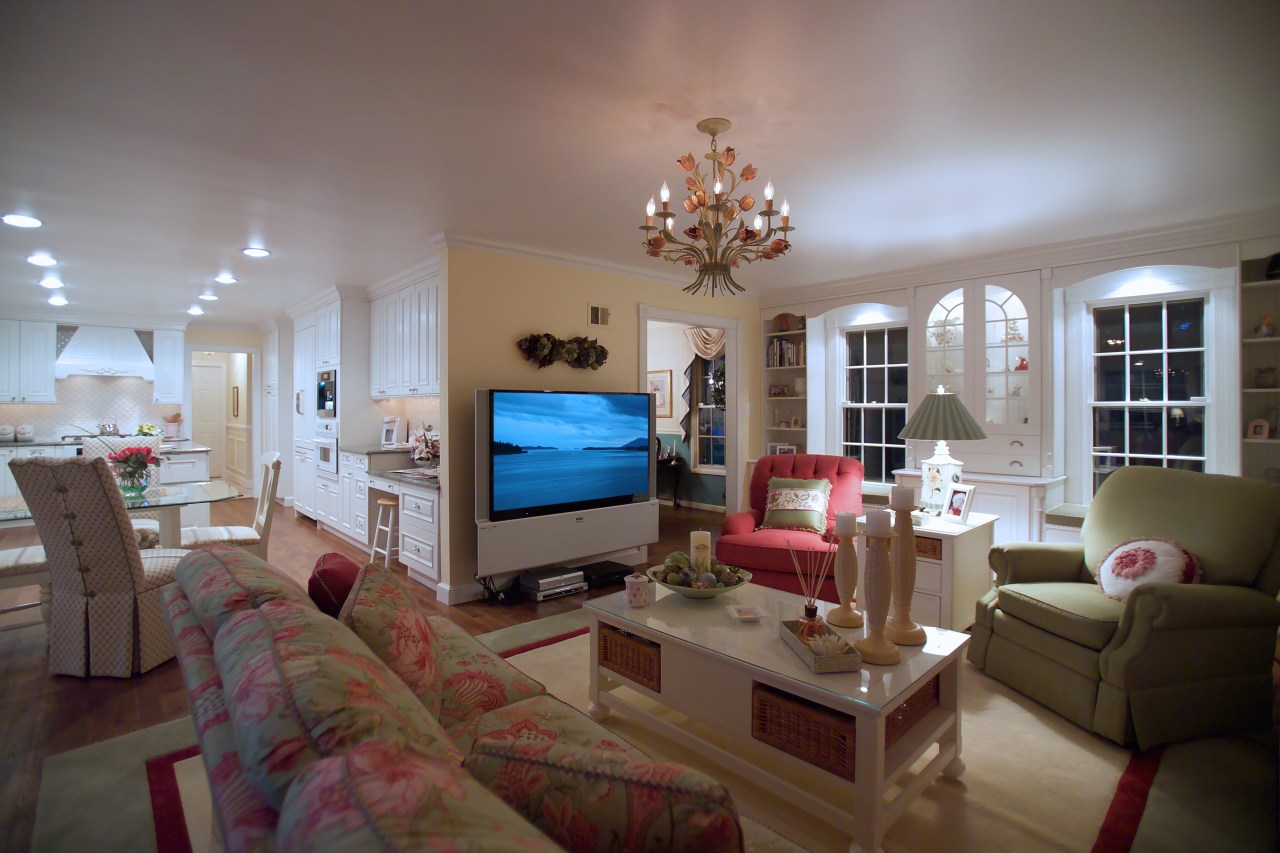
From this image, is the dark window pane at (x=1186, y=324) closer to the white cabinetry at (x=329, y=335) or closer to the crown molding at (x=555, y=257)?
the crown molding at (x=555, y=257)

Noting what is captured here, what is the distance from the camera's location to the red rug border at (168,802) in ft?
6.26

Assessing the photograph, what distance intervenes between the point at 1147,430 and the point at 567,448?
4.08 meters

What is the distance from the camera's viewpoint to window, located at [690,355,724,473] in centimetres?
774

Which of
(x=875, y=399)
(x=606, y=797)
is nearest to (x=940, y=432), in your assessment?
(x=875, y=399)

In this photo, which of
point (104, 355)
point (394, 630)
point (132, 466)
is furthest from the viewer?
point (104, 355)

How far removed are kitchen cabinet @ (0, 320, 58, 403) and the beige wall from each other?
6.08 m

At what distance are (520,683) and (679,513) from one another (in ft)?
18.8

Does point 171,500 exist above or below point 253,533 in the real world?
above

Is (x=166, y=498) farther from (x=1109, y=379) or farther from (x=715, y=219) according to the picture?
(x=1109, y=379)

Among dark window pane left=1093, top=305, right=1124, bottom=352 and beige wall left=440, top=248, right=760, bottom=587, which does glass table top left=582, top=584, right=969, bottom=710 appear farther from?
dark window pane left=1093, top=305, right=1124, bottom=352

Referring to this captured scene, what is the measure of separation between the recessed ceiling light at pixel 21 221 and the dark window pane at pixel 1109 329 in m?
6.98

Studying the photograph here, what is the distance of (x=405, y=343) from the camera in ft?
17.2

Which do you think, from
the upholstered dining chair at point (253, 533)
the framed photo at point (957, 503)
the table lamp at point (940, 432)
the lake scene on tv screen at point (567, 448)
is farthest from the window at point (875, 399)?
the upholstered dining chair at point (253, 533)

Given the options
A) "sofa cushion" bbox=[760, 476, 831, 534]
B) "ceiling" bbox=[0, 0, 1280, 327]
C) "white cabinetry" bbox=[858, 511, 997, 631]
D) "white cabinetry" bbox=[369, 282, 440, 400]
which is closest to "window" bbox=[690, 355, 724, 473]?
"sofa cushion" bbox=[760, 476, 831, 534]
